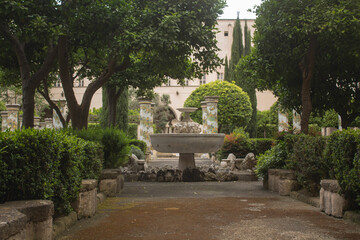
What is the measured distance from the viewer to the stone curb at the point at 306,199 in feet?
18.6

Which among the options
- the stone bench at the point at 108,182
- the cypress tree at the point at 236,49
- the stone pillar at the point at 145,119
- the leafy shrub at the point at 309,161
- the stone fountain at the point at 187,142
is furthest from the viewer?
the cypress tree at the point at 236,49

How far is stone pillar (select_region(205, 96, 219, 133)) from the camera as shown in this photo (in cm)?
1952

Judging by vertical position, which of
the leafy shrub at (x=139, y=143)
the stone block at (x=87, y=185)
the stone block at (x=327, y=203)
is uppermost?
the leafy shrub at (x=139, y=143)

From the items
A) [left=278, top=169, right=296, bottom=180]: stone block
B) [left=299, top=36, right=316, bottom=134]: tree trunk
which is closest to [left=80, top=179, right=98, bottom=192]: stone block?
[left=278, top=169, right=296, bottom=180]: stone block

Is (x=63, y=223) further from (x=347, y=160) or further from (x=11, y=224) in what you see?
(x=347, y=160)

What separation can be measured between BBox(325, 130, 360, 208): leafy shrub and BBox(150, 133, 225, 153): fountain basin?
5030mm

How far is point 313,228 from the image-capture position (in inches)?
165

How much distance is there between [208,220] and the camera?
4.61 metres

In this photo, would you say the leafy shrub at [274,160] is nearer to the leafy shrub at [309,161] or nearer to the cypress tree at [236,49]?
the leafy shrub at [309,161]

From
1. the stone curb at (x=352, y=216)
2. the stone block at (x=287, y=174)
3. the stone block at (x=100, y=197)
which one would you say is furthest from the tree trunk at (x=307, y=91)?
the stone block at (x=100, y=197)

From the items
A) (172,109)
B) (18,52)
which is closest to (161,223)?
(18,52)

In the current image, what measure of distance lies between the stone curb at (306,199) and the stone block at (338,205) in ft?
2.46

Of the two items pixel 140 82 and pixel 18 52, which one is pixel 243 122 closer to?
pixel 140 82

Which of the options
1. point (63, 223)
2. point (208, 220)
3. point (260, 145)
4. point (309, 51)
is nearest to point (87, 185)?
point (63, 223)
